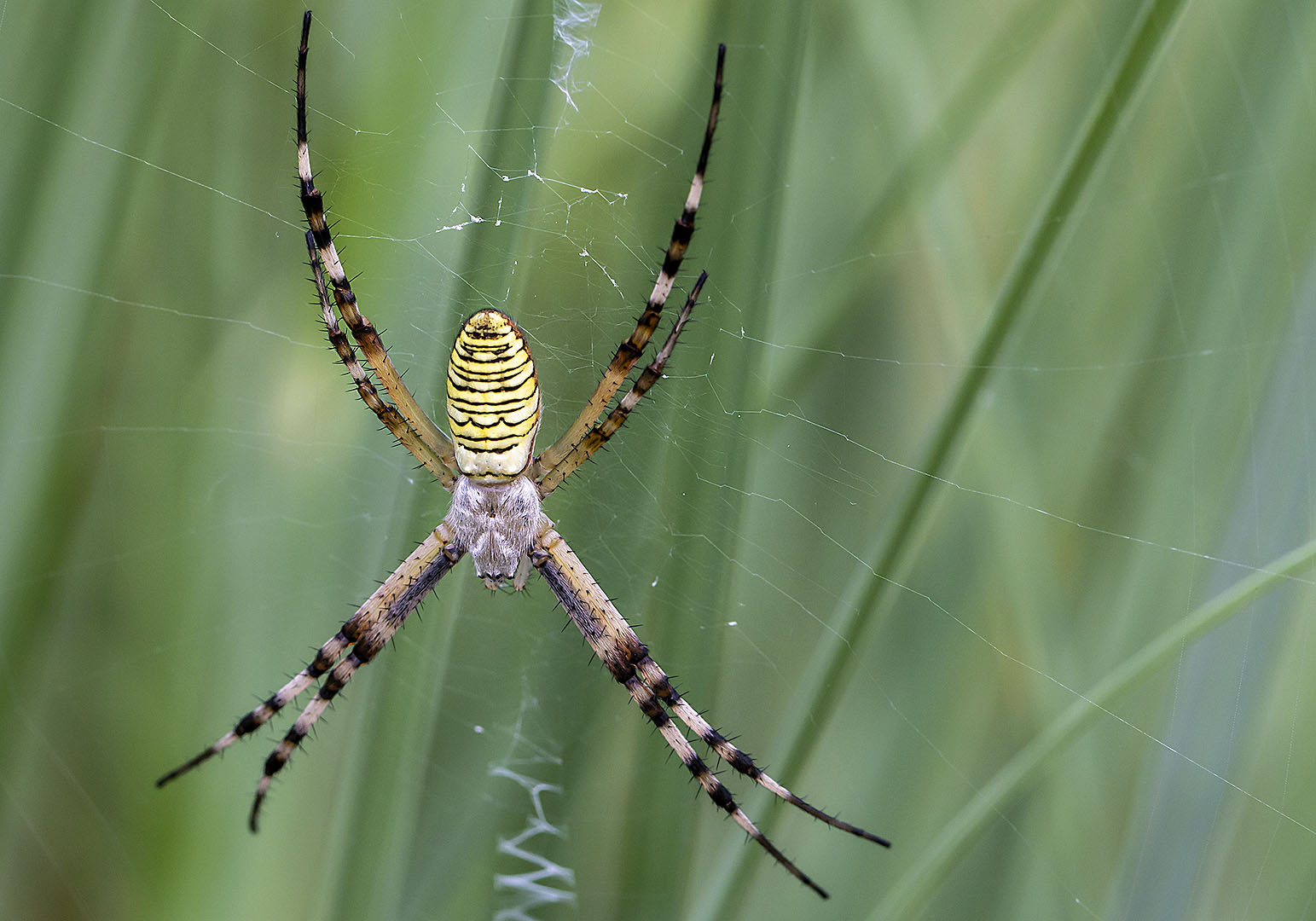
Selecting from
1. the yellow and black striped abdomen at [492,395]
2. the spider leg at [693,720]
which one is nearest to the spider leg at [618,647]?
the spider leg at [693,720]

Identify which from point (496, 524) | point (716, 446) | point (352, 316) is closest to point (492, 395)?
point (352, 316)

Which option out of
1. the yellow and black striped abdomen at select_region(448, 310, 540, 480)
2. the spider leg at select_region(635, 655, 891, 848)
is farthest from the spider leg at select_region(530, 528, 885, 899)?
the yellow and black striped abdomen at select_region(448, 310, 540, 480)

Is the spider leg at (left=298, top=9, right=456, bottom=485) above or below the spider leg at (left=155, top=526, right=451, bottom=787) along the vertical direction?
above

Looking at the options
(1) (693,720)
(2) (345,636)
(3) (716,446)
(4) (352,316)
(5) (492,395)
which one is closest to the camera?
(3) (716,446)

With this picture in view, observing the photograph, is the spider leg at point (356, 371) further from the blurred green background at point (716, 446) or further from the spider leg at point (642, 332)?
the spider leg at point (642, 332)

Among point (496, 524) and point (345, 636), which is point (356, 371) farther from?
point (345, 636)

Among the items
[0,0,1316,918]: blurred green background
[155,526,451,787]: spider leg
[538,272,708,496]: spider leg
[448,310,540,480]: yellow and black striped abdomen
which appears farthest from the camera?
[155,526,451,787]: spider leg

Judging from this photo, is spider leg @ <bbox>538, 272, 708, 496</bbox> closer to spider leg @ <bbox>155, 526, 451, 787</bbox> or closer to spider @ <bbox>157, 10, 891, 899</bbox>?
spider @ <bbox>157, 10, 891, 899</bbox>

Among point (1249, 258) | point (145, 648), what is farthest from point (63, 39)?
point (1249, 258)
